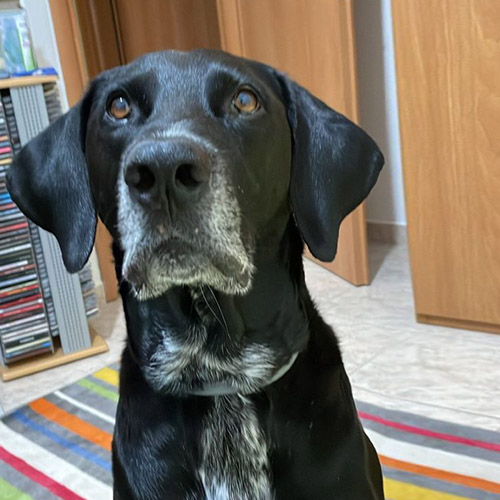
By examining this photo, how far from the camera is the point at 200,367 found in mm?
1026

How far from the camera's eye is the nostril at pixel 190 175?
2.62 feet

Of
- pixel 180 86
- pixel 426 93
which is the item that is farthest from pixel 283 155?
pixel 426 93

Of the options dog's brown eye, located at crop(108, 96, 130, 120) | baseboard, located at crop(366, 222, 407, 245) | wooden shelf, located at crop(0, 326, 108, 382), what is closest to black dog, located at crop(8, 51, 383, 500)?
dog's brown eye, located at crop(108, 96, 130, 120)

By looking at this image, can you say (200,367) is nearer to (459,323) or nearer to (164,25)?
(459,323)

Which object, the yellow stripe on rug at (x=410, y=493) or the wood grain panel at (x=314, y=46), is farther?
the wood grain panel at (x=314, y=46)

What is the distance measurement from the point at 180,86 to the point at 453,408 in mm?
1255

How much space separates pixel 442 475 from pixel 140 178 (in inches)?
44.7

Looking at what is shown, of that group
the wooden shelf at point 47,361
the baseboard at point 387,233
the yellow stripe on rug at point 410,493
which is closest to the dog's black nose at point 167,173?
the yellow stripe on rug at point 410,493

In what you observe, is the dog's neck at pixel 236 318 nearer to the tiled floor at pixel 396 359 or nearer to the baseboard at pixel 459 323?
the tiled floor at pixel 396 359

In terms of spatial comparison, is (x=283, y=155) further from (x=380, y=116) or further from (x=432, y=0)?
(x=380, y=116)

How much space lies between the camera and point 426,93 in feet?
6.56

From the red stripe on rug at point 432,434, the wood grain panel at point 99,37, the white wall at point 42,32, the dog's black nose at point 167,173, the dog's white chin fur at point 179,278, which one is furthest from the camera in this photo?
the wood grain panel at point 99,37

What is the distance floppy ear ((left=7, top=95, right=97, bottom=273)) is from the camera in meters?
1.08

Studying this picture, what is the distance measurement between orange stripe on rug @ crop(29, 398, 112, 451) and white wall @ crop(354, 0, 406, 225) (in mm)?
1793
